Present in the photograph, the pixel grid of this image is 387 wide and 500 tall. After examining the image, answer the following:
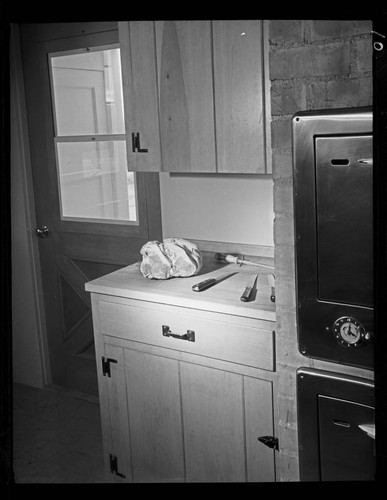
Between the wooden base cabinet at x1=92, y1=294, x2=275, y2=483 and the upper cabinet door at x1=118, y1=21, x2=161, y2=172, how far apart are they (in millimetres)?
581

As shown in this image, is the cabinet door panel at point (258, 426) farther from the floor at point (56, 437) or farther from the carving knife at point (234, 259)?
the floor at point (56, 437)

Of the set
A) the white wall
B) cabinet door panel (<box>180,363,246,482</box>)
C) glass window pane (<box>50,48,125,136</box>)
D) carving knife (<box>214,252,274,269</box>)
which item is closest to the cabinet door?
cabinet door panel (<box>180,363,246,482</box>)

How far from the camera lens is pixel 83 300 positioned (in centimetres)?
325

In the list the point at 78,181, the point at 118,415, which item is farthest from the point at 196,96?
the point at 118,415

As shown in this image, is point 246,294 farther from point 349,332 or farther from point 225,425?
point 349,332

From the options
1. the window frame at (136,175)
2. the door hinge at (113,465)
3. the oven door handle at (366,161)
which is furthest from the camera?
the window frame at (136,175)

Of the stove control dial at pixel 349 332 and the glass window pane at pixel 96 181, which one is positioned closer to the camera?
the stove control dial at pixel 349 332

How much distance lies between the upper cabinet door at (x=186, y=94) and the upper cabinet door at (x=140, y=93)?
38mm

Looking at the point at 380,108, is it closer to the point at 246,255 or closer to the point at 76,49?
the point at 246,255

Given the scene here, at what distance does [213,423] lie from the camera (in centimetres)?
212

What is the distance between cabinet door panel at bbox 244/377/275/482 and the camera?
1981 millimetres

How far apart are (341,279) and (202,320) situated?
67 cm

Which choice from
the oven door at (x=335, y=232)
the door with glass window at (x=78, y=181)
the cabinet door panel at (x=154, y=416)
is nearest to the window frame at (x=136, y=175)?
the door with glass window at (x=78, y=181)

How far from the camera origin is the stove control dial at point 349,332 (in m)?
1.51
